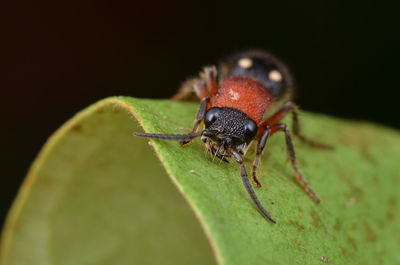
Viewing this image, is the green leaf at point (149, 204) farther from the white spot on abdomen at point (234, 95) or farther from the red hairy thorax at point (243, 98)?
the white spot on abdomen at point (234, 95)

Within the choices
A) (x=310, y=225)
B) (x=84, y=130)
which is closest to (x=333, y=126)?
(x=310, y=225)

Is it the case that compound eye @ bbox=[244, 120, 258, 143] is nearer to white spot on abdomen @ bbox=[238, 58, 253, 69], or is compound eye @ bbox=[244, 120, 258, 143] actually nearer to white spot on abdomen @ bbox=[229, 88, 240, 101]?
white spot on abdomen @ bbox=[229, 88, 240, 101]

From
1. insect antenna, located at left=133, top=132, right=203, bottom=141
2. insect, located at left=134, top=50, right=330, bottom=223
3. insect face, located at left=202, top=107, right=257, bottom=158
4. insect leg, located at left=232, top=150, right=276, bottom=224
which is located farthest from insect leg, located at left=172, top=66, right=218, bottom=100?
insect leg, located at left=232, top=150, right=276, bottom=224

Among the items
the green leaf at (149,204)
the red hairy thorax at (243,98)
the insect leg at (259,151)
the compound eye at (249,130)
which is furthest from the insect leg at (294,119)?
the compound eye at (249,130)

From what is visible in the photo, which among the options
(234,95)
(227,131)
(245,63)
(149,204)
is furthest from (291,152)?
(245,63)

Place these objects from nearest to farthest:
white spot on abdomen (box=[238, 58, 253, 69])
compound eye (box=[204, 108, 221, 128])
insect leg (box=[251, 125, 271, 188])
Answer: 1. insect leg (box=[251, 125, 271, 188])
2. compound eye (box=[204, 108, 221, 128])
3. white spot on abdomen (box=[238, 58, 253, 69])

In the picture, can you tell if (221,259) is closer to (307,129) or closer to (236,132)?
(236,132)
